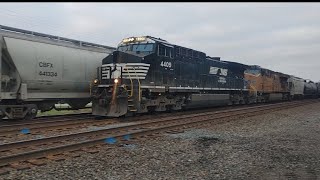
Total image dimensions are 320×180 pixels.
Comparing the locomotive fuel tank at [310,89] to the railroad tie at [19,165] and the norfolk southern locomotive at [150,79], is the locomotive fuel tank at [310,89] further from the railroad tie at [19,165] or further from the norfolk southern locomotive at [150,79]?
the railroad tie at [19,165]

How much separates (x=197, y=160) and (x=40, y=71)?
31.3 feet

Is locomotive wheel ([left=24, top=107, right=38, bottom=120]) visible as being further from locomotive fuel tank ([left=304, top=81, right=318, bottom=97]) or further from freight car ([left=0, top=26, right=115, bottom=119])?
locomotive fuel tank ([left=304, top=81, right=318, bottom=97])

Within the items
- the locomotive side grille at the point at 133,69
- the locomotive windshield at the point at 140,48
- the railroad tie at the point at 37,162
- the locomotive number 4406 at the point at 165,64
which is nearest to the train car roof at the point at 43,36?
the locomotive windshield at the point at 140,48

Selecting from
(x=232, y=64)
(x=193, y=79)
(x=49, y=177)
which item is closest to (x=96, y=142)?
(x=49, y=177)

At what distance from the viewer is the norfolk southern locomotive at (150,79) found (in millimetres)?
15141

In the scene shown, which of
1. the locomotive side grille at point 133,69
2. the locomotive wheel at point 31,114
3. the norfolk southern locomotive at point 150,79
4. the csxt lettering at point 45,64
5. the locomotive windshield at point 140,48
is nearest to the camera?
the locomotive wheel at point 31,114

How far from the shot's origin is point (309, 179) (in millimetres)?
6062

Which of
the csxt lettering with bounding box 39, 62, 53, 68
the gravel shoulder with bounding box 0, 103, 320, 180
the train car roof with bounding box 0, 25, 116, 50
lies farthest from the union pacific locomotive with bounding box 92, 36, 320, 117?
the gravel shoulder with bounding box 0, 103, 320, 180

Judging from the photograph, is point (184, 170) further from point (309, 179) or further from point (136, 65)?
point (136, 65)

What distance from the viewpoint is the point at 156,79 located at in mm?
16516

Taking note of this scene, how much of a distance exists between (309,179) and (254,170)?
972 millimetres

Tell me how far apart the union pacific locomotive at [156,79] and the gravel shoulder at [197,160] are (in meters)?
5.09

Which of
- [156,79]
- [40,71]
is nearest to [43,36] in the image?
[40,71]

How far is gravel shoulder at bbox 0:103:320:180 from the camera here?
20.5 feet
